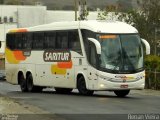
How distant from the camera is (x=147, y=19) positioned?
5856 centimetres

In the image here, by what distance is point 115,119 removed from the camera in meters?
17.0

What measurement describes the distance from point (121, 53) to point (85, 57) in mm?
1809

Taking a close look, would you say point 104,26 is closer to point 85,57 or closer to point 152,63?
point 85,57

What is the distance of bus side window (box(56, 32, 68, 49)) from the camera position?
29.7 meters

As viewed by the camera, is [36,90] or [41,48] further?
[36,90]

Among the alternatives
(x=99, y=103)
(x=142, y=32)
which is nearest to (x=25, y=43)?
(x=99, y=103)

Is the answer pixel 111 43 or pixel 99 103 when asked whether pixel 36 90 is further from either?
pixel 99 103

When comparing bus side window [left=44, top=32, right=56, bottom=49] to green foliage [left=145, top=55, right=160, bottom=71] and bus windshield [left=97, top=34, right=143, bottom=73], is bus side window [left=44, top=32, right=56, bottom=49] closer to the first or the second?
bus windshield [left=97, top=34, right=143, bottom=73]

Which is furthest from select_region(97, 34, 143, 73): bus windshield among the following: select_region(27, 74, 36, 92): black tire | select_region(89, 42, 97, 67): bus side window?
select_region(27, 74, 36, 92): black tire

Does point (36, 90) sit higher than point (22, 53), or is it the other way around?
point (22, 53)

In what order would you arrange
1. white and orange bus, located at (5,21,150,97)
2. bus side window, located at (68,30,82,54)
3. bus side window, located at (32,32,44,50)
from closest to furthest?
white and orange bus, located at (5,21,150,97)
bus side window, located at (68,30,82,54)
bus side window, located at (32,32,44,50)

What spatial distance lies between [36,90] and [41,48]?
3170mm

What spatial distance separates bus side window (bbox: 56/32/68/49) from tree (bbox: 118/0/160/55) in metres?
26.7

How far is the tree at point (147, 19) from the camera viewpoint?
57188mm
